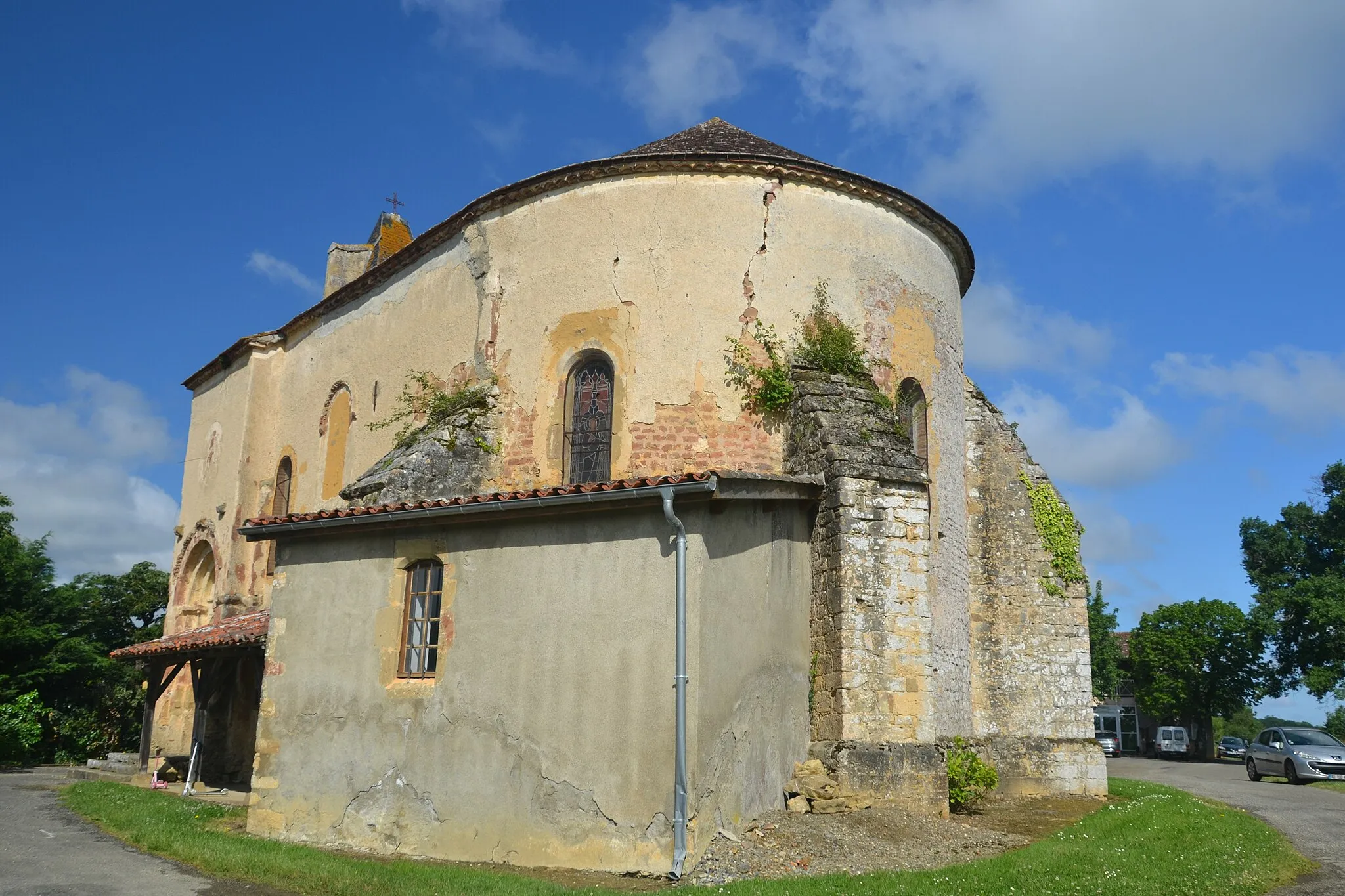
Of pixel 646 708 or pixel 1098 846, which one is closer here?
pixel 646 708

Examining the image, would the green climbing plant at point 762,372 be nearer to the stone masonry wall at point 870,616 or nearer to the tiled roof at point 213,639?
the stone masonry wall at point 870,616

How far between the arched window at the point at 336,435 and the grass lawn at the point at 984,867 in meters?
7.72

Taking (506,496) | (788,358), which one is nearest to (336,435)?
(788,358)

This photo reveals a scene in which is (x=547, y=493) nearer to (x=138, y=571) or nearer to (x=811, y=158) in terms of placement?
(x=811, y=158)

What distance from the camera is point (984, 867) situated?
8.76 m

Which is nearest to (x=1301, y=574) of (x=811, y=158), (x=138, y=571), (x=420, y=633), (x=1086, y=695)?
(x=1086, y=695)

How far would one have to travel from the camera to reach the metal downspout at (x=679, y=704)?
841 centimetres

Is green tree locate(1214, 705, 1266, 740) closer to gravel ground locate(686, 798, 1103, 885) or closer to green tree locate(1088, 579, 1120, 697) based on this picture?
green tree locate(1088, 579, 1120, 697)

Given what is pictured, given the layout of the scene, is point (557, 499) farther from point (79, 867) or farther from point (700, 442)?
point (79, 867)

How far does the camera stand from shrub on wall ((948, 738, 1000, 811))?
40.5ft

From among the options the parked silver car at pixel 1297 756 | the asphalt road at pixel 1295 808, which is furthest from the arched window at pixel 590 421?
the parked silver car at pixel 1297 756

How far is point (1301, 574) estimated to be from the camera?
39125 mm

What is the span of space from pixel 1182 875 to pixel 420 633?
7266 mm

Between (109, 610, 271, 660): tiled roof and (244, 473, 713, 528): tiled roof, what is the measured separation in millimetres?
3466
